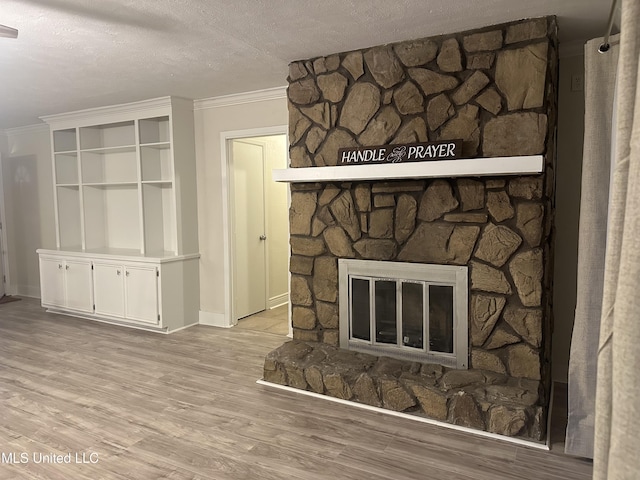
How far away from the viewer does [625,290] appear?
545mm

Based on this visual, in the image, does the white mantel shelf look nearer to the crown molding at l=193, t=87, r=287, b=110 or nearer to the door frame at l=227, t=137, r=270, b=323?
the crown molding at l=193, t=87, r=287, b=110

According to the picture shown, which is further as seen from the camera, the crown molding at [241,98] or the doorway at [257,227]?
the doorway at [257,227]

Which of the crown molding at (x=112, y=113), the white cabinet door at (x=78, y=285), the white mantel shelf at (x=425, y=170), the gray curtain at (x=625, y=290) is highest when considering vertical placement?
the crown molding at (x=112, y=113)

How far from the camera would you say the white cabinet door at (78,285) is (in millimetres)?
5137

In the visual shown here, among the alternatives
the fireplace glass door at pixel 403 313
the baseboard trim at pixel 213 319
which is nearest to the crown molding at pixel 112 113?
the baseboard trim at pixel 213 319

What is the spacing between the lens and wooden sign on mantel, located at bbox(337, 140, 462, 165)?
283cm

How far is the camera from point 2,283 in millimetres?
6359

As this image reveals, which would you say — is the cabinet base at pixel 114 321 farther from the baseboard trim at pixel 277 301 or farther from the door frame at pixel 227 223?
the baseboard trim at pixel 277 301

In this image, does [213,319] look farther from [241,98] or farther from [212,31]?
[212,31]

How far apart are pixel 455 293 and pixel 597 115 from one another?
1.30 m

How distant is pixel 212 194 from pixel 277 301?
1.66 meters

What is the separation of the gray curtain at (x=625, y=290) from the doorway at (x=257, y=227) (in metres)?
4.28

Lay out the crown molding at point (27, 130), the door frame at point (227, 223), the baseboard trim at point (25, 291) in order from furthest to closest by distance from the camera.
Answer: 1. the baseboard trim at point (25, 291)
2. the crown molding at point (27, 130)
3. the door frame at point (227, 223)

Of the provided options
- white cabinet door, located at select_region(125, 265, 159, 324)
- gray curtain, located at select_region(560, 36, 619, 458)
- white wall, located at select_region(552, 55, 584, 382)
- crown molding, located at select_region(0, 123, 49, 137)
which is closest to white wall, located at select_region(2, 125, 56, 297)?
crown molding, located at select_region(0, 123, 49, 137)
